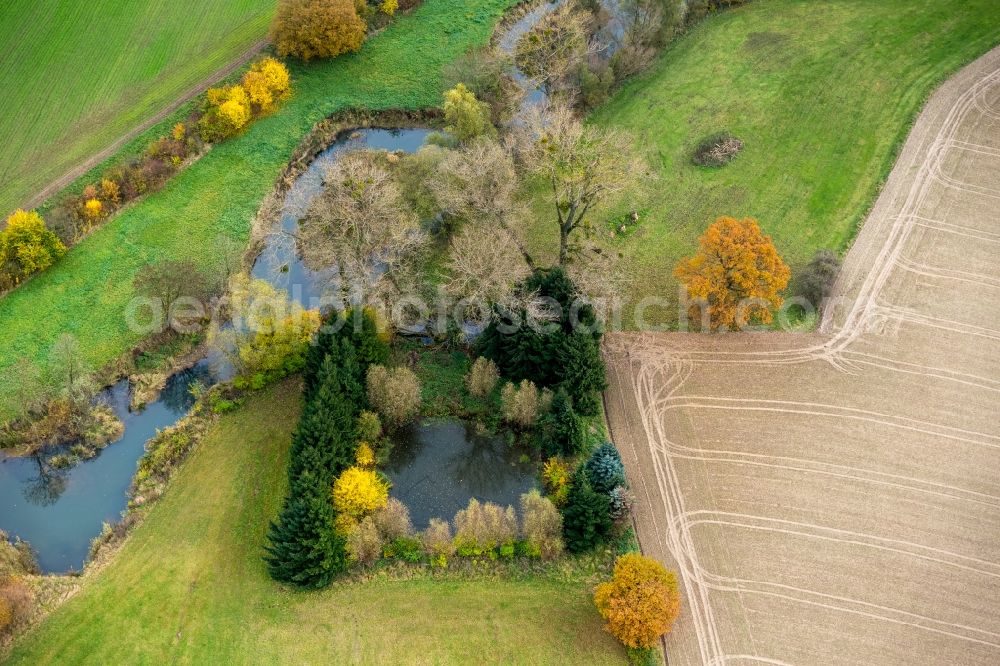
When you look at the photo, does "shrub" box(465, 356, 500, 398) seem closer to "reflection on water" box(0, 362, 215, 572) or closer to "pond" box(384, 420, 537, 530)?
"pond" box(384, 420, 537, 530)

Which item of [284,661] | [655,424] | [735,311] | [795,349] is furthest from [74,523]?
[795,349]

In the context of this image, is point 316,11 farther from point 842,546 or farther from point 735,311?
point 842,546

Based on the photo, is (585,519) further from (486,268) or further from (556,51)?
(556,51)

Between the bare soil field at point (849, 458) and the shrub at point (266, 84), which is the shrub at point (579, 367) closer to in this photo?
the bare soil field at point (849, 458)

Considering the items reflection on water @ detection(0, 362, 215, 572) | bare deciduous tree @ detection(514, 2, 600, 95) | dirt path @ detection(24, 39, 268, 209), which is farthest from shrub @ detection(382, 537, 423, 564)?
dirt path @ detection(24, 39, 268, 209)

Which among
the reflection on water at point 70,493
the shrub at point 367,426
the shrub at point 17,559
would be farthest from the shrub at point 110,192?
the shrub at point 367,426

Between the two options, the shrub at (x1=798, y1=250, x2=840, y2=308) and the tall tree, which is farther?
the shrub at (x1=798, y1=250, x2=840, y2=308)
